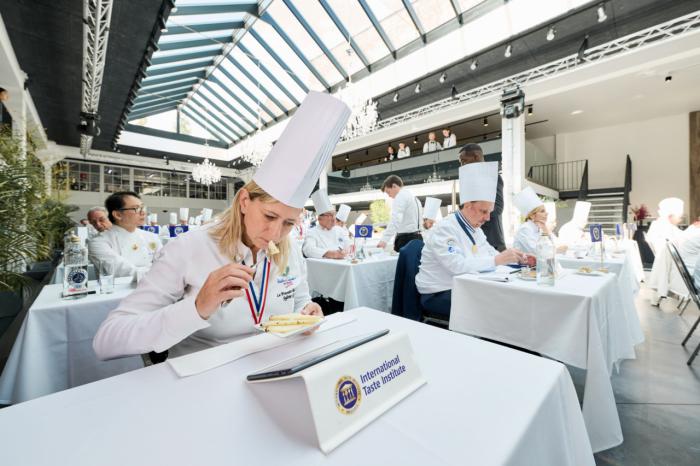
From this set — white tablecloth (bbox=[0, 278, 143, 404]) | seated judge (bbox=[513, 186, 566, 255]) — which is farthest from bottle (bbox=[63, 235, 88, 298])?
seated judge (bbox=[513, 186, 566, 255])

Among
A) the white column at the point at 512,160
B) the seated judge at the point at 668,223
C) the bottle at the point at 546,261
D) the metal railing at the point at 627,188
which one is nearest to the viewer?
the bottle at the point at 546,261

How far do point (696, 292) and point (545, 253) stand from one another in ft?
6.04

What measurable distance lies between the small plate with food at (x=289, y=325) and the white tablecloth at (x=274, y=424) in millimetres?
90

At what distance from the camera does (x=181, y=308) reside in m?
0.76

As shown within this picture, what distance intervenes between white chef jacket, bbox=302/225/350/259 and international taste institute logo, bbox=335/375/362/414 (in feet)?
9.99

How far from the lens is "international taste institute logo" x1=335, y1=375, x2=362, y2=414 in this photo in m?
0.54

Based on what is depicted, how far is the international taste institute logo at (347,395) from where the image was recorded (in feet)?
1.76

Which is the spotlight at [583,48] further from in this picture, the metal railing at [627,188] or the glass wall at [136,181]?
the glass wall at [136,181]

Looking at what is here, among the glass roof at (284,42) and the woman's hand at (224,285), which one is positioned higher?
the glass roof at (284,42)

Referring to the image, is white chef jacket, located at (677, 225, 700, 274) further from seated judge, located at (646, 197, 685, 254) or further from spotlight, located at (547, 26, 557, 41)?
spotlight, located at (547, 26, 557, 41)

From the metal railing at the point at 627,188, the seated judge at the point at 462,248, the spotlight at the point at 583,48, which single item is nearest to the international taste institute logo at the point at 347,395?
the seated judge at the point at 462,248

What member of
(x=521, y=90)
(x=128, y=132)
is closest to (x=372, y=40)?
(x=521, y=90)

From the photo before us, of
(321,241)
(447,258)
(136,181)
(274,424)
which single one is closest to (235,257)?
(274,424)

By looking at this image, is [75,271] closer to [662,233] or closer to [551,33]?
[662,233]
